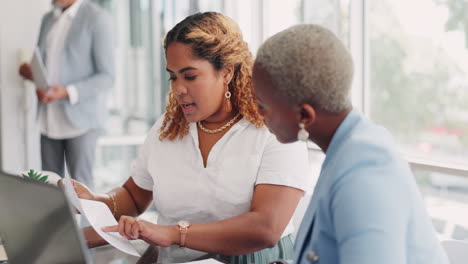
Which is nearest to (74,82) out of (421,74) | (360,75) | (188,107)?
(360,75)

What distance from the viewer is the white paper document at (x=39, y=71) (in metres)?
2.88

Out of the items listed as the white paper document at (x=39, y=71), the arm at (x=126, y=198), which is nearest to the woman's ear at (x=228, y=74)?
the arm at (x=126, y=198)

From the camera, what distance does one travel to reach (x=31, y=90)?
3756mm

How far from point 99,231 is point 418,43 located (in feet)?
7.01

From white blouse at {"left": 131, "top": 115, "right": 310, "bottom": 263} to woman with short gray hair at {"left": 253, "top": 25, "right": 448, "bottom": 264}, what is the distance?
507mm

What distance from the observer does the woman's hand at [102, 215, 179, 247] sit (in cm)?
132

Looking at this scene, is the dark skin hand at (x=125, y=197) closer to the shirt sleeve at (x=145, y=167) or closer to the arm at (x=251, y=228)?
the shirt sleeve at (x=145, y=167)

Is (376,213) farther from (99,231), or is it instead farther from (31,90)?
(31,90)

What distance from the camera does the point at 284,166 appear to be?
1.52 m

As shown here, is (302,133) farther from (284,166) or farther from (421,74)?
(421,74)

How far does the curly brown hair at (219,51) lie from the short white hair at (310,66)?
1.98 feet

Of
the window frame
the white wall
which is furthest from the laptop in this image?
the white wall

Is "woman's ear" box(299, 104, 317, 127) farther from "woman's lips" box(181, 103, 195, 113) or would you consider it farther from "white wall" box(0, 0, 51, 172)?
"white wall" box(0, 0, 51, 172)

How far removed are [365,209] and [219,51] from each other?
854 mm
